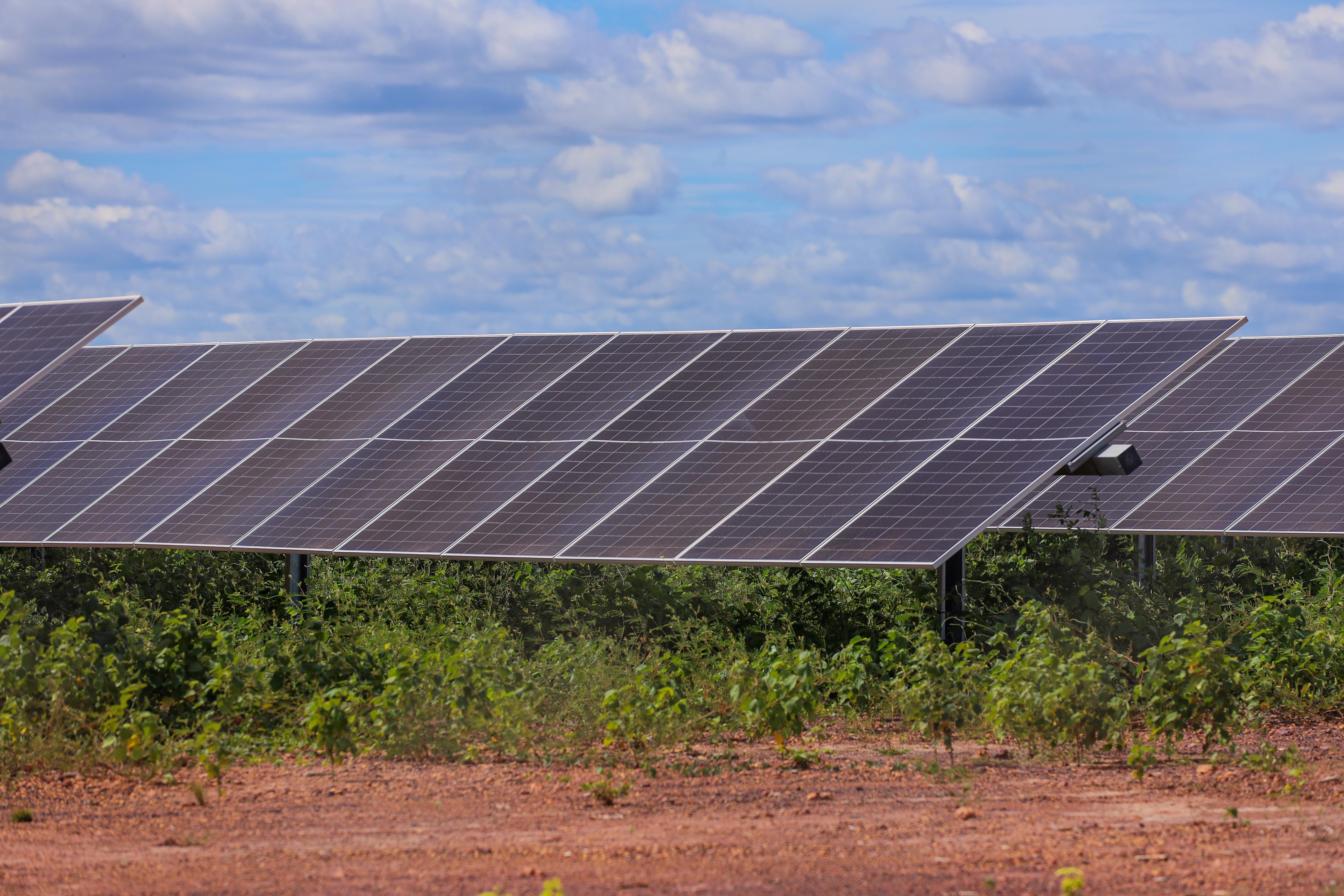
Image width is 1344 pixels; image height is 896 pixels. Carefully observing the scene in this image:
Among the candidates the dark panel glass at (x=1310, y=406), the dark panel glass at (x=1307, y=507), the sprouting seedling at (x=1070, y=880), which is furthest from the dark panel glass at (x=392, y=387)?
the sprouting seedling at (x=1070, y=880)

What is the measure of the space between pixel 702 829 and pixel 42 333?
10647 millimetres

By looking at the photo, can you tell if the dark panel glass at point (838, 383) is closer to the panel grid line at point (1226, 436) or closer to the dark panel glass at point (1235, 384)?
the panel grid line at point (1226, 436)

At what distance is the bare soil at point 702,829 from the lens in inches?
325

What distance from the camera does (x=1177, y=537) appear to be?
24.5 meters

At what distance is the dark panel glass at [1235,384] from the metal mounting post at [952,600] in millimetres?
8960

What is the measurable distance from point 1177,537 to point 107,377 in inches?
653

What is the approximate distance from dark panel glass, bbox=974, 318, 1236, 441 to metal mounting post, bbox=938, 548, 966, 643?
4.37 ft

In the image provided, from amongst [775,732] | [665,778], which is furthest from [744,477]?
[665,778]

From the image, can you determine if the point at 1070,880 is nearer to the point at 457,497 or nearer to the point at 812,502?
the point at 812,502

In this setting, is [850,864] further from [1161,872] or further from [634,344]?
[634,344]

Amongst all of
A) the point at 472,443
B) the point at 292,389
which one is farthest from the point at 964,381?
the point at 292,389

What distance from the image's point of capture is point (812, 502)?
14.8 metres

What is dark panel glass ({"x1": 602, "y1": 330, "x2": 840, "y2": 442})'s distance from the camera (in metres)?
17.0

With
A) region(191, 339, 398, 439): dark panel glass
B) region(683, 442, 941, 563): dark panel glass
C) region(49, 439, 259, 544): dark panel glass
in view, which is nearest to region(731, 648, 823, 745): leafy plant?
region(683, 442, 941, 563): dark panel glass
